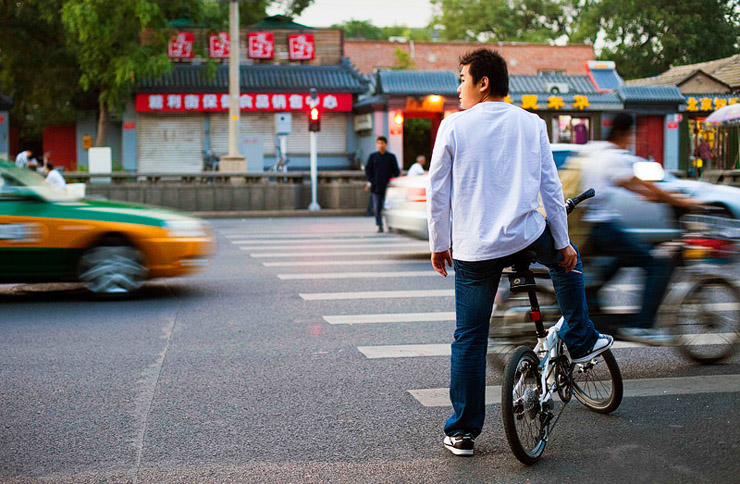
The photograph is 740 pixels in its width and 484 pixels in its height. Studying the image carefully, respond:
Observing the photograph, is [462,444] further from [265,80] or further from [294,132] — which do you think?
[294,132]

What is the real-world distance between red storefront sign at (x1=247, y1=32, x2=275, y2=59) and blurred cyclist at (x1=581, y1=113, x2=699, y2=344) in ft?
95.4

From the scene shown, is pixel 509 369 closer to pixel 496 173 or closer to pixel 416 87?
pixel 496 173

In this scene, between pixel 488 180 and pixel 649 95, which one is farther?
pixel 649 95

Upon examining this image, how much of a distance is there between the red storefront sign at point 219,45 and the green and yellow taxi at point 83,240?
24.5m

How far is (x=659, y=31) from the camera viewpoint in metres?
46.6

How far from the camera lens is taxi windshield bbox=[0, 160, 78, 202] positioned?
9.27 m

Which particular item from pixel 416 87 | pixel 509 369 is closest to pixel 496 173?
pixel 509 369

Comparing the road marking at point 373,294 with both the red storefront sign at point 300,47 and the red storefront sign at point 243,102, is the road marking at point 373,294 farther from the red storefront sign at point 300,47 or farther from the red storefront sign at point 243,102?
the red storefront sign at point 300,47

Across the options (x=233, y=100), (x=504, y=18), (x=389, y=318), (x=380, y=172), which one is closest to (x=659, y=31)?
(x=504, y=18)

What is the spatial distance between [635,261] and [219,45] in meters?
29.2

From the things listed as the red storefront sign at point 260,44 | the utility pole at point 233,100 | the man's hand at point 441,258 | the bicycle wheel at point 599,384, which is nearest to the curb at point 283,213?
the utility pole at point 233,100

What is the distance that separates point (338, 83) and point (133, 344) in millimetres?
27077

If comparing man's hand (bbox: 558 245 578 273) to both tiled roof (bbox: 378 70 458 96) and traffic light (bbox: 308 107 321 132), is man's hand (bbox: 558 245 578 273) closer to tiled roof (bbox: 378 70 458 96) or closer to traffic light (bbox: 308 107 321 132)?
traffic light (bbox: 308 107 321 132)

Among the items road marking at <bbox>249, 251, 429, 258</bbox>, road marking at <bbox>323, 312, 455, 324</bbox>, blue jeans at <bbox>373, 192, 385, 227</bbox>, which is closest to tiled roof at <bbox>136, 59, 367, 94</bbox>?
blue jeans at <bbox>373, 192, 385, 227</bbox>
